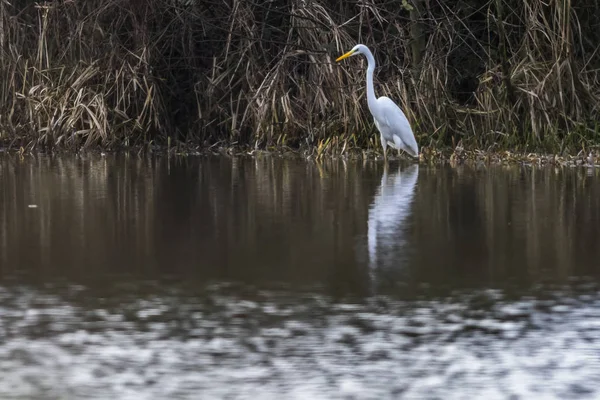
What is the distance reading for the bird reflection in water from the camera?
7234 millimetres

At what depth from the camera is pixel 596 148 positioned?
14.6 m

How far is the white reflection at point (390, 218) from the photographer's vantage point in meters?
7.40

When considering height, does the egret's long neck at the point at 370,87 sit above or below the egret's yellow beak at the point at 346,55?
below

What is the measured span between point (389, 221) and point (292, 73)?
8228mm

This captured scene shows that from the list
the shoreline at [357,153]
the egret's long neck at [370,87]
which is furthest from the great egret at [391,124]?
the shoreline at [357,153]

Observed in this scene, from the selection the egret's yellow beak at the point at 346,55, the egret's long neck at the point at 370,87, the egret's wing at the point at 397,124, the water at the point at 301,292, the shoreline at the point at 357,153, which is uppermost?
the egret's yellow beak at the point at 346,55

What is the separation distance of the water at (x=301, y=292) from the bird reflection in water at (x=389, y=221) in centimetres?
2

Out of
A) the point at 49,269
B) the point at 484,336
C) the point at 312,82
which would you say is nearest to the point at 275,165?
the point at 312,82

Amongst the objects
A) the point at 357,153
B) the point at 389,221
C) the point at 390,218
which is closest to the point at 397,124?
the point at 357,153

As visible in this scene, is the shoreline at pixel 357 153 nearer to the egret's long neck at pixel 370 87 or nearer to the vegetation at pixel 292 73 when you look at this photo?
the vegetation at pixel 292 73

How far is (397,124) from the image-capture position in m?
14.5

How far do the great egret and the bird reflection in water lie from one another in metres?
1.55

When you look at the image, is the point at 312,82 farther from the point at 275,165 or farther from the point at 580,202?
the point at 580,202

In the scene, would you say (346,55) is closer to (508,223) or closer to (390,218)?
(390,218)
